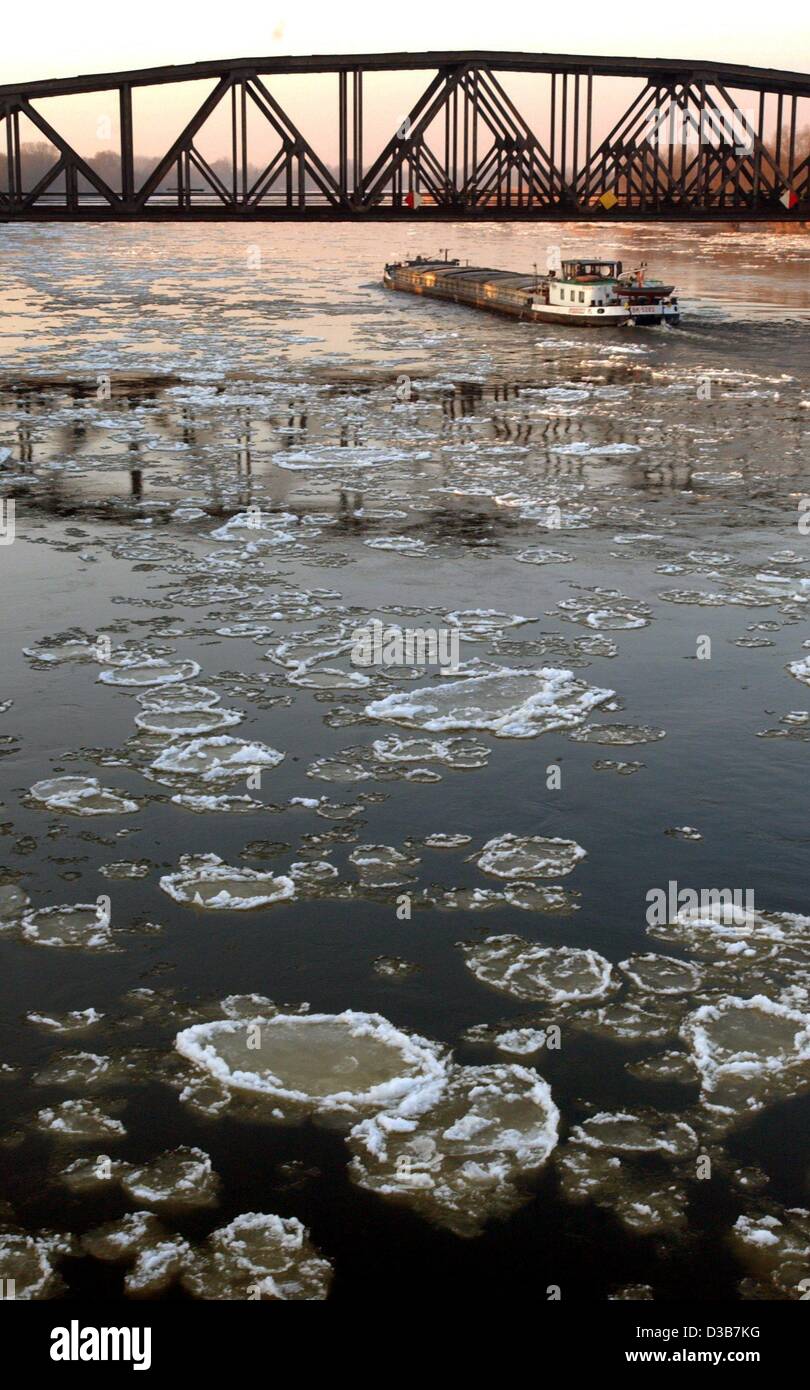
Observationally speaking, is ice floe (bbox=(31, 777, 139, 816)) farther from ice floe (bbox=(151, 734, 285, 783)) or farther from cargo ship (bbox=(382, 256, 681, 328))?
cargo ship (bbox=(382, 256, 681, 328))

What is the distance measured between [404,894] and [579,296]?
50.3 meters

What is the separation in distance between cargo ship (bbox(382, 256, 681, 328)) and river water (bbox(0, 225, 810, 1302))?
3419 cm

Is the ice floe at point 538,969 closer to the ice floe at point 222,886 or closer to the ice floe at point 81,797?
the ice floe at point 222,886

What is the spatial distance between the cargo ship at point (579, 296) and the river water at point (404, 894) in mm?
34186

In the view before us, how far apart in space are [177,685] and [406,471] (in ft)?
37.3

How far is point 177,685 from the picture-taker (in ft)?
40.7

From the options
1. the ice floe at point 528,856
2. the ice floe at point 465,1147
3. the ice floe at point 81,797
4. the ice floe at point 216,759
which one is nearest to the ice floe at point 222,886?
the ice floe at point 81,797

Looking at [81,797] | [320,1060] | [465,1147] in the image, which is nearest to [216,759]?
[81,797]

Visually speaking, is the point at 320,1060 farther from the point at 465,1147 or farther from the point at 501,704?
the point at 501,704

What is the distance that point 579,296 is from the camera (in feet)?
185

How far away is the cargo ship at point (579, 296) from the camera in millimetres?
53812

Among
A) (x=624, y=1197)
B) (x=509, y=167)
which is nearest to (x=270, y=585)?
(x=624, y=1197)

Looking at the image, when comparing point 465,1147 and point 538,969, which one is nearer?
point 465,1147
